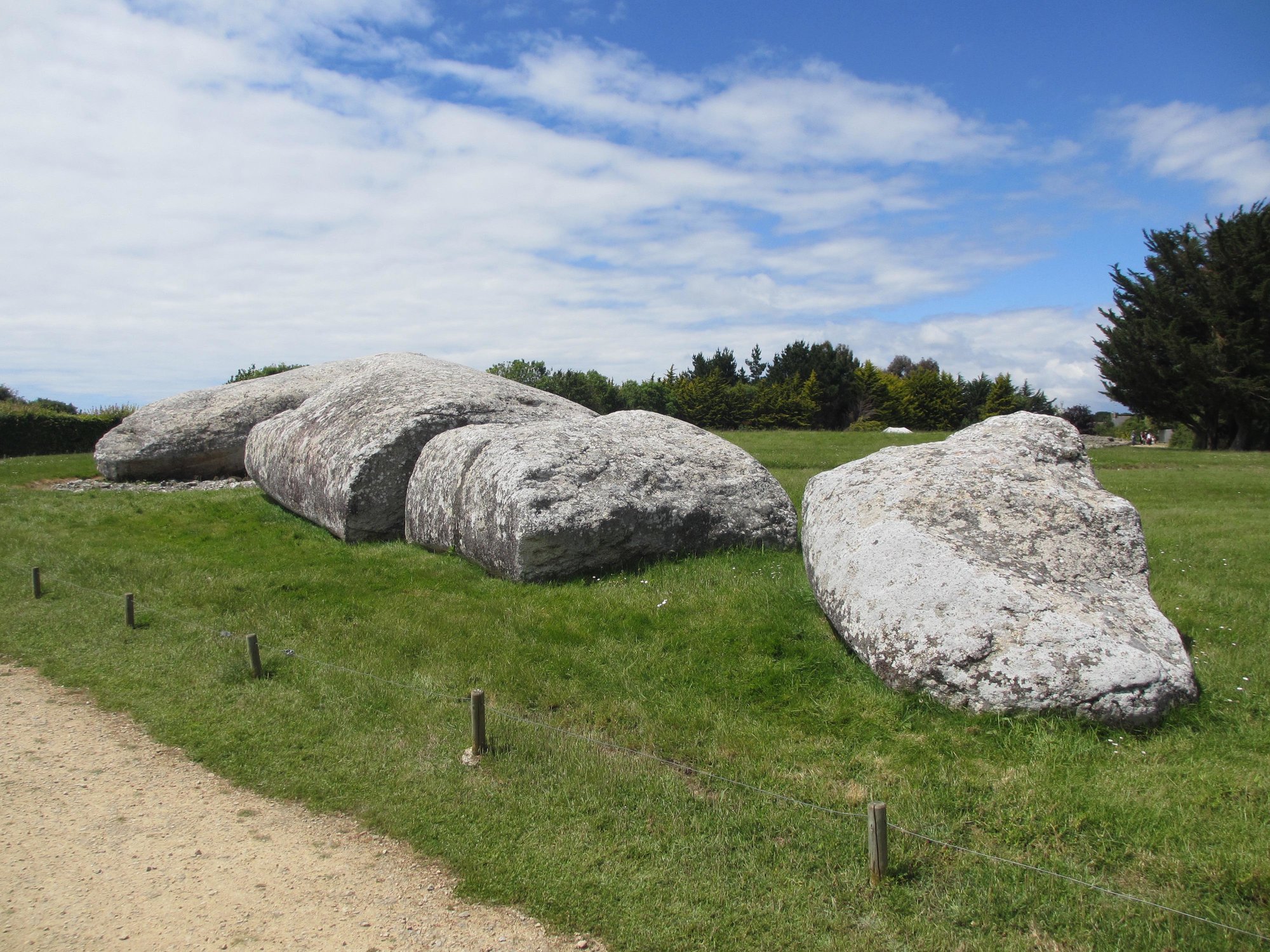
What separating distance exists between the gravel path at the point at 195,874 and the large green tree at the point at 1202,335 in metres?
43.2

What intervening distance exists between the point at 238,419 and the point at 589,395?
37353mm

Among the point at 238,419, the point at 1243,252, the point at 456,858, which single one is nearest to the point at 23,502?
the point at 238,419

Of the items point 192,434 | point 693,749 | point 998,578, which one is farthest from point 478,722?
point 192,434

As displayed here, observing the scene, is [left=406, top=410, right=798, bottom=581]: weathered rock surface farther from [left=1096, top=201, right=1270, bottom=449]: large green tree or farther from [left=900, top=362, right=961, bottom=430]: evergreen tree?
[left=900, top=362, right=961, bottom=430]: evergreen tree

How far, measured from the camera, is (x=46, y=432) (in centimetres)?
3142

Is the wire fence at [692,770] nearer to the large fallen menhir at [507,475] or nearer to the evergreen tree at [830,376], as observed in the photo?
the large fallen menhir at [507,475]

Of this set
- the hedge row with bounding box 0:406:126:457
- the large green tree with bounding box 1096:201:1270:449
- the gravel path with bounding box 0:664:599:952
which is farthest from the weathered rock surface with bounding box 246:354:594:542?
the large green tree with bounding box 1096:201:1270:449

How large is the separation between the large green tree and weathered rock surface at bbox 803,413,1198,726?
119ft

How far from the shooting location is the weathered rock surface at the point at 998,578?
6324mm

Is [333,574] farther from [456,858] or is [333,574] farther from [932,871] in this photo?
[932,871]

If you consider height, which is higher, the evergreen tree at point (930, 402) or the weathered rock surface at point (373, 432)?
the evergreen tree at point (930, 402)

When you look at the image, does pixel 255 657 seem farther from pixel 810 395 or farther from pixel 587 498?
pixel 810 395

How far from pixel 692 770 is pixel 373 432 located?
9.75m

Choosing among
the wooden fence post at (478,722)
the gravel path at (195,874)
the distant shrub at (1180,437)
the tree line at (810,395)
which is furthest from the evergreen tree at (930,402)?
the gravel path at (195,874)
